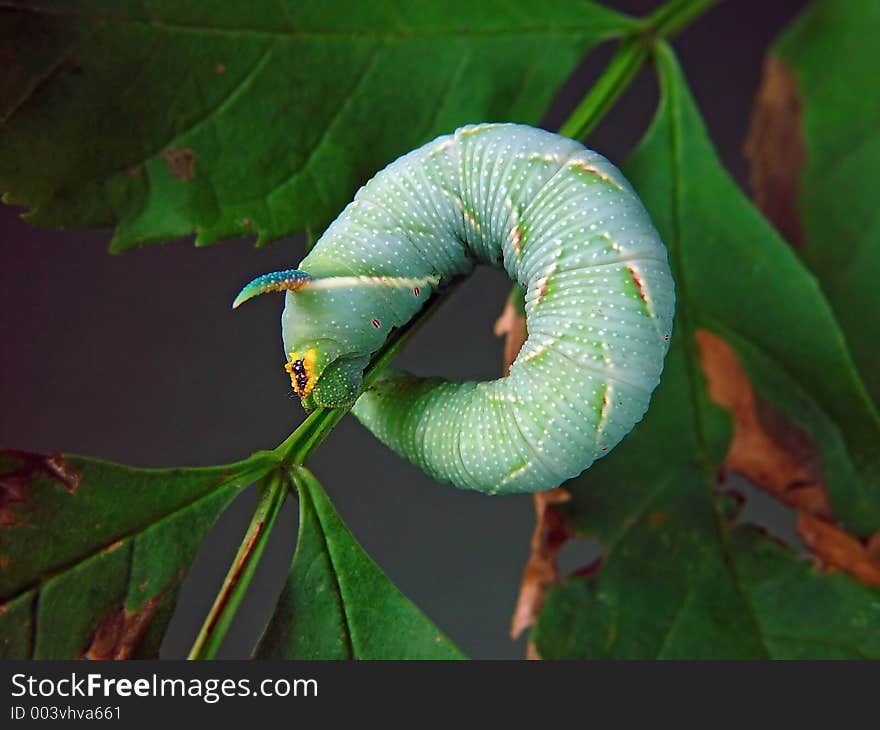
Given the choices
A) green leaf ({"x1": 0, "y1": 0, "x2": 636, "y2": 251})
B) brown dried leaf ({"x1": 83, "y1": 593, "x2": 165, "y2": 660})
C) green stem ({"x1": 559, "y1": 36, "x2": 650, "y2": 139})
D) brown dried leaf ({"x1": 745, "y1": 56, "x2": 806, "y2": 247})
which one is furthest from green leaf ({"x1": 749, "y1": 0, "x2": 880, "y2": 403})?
brown dried leaf ({"x1": 83, "y1": 593, "x2": 165, "y2": 660})

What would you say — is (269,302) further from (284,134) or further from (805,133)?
(805,133)

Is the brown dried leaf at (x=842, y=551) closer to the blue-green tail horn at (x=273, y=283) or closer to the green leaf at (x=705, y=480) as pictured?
the green leaf at (x=705, y=480)

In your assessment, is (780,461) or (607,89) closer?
(607,89)

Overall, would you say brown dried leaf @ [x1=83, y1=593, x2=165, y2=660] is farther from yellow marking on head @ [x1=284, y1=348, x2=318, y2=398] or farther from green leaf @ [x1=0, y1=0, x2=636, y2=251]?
green leaf @ [x1=0, y1=0, x2=636, y2=251]

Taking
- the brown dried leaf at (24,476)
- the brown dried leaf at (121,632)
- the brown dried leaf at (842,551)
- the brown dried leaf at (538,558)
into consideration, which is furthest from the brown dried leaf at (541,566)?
the brown dried leaf at (24,476)

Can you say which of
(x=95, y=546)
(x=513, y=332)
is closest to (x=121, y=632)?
(x=95, y=546)

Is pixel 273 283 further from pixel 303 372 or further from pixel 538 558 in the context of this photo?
pixel 538 558
